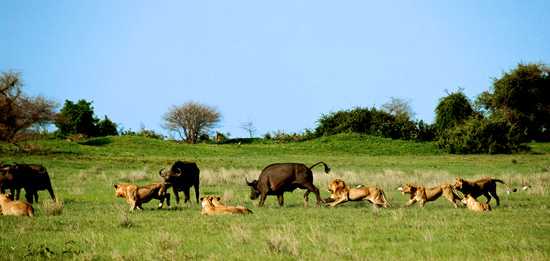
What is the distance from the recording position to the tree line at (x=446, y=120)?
195ft

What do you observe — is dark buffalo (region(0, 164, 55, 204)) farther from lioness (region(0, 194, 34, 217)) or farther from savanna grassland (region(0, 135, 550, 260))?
lioness (region(0, 194, 34, 217))

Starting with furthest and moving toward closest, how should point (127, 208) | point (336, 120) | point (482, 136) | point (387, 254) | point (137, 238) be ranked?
point (336, 120) < point (482, 136) < point (127, 208) < point (137, 238) < point (387, 254)

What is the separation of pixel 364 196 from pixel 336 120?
66412 millimetres

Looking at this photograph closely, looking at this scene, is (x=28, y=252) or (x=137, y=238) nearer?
(x=28, y=252)

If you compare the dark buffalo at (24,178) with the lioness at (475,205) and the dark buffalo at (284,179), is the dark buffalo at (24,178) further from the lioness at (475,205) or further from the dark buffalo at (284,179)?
the lioness at (475,205)

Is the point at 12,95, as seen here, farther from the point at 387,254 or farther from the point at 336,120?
the point at 387,254

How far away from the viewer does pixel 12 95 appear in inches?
2371

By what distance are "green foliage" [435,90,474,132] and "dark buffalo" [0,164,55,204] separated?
193 feet

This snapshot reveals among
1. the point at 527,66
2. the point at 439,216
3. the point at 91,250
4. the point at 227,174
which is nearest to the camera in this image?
the point at 91,250

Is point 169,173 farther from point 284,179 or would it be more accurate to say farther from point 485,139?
point 485,139

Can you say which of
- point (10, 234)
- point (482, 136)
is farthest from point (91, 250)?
point (482, 136)

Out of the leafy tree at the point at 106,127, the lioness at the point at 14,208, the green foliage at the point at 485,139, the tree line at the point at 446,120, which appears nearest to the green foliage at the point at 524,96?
the tree line at the point at 446,120

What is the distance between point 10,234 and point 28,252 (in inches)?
84.1

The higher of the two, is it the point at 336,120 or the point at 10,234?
the point at 336,120
